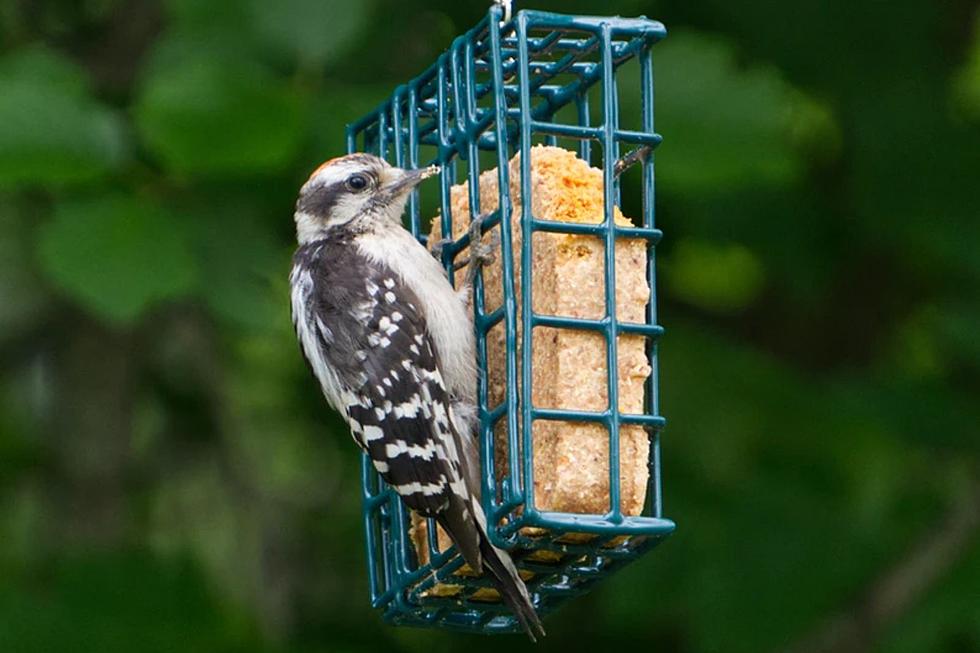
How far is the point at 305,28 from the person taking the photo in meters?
5.86

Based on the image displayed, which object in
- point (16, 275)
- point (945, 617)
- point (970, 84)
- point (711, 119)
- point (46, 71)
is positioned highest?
point (970, 84)

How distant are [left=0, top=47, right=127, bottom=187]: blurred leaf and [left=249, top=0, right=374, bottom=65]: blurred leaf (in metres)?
0.59

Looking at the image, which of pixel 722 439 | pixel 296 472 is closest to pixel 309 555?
pixel 296 472

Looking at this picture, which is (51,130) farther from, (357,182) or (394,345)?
(394,345)

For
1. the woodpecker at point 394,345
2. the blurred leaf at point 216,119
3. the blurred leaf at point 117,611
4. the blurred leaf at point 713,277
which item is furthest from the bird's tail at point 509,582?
the blurred leaf at point 713,277

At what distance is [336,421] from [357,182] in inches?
99.4

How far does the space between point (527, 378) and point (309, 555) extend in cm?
437

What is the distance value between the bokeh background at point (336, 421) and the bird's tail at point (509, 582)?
128 cm

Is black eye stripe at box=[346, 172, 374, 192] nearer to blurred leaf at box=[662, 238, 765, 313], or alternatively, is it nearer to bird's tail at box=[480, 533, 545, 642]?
bird's tail at box=[480, 533, 545, 642]

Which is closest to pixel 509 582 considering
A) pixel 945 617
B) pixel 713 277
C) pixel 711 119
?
pixel 711 119

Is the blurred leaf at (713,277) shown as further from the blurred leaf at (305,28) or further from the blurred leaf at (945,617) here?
the blurred leaf at (305,28)

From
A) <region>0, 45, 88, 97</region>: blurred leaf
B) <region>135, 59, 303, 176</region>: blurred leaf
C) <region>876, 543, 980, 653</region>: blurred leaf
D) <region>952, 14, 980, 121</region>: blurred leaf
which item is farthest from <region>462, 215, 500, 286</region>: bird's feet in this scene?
<region>952, 14, 980, 121</region>: blurred leaf

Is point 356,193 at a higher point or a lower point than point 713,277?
lower

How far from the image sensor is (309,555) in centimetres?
900
